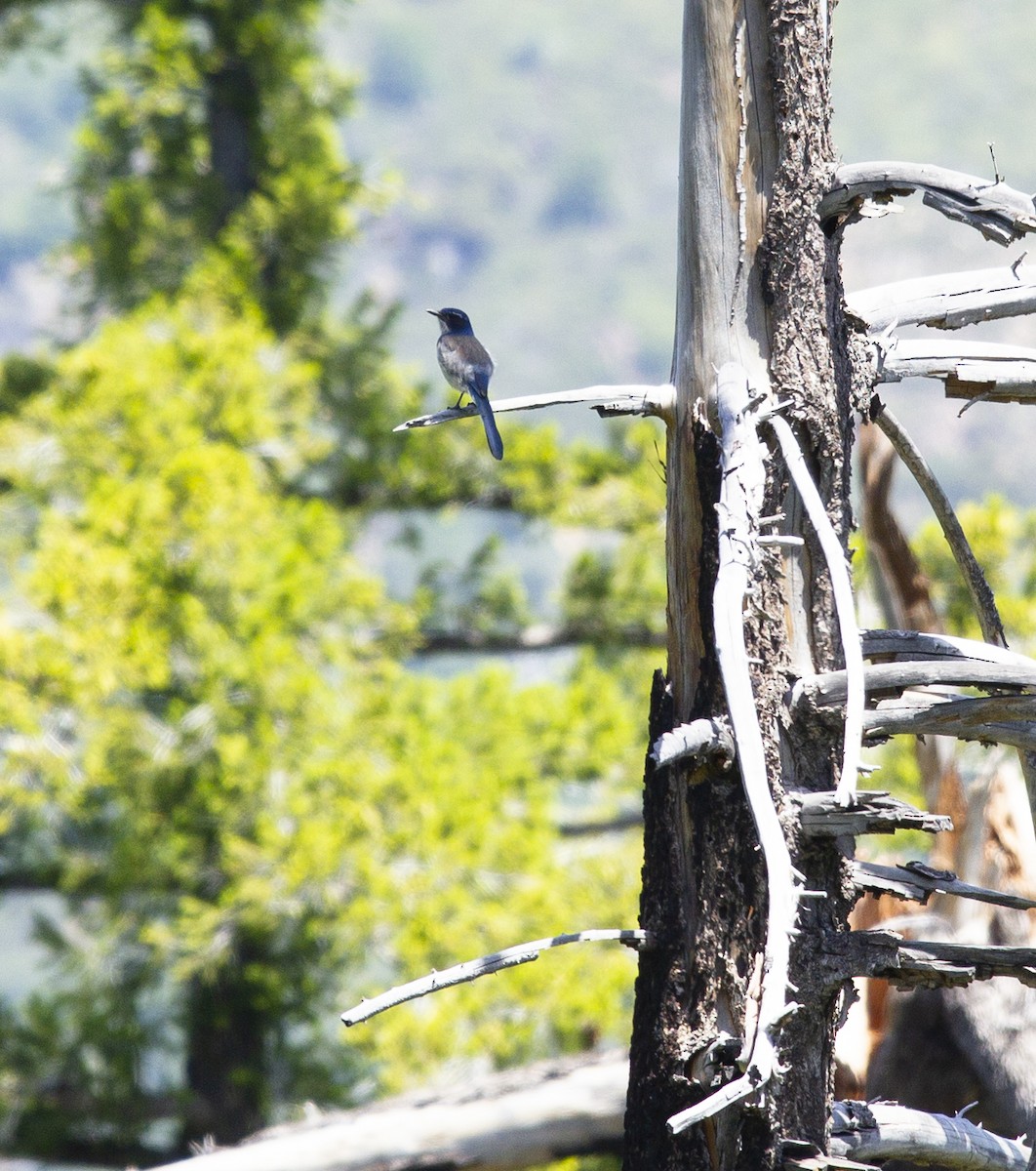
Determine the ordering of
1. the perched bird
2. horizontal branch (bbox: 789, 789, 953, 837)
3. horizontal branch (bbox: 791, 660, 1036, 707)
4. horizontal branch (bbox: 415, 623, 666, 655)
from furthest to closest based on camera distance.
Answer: horizontal branch (bbox: 415, 623, 666, 655)
the perched bird
horizontal branch (bbox: 791, 660, 1036, 707)
horizontal branch (bbox: 789, 789, 953, 837)

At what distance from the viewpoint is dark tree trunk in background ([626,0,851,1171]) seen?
2.03 metres

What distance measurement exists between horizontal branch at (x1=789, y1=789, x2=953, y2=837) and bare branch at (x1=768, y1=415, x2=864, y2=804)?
19cm

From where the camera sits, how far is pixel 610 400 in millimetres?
2117

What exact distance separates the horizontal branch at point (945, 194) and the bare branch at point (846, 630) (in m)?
0.51

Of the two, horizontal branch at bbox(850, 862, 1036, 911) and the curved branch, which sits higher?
the curved branch

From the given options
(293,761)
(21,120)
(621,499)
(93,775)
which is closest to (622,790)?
(621,499)

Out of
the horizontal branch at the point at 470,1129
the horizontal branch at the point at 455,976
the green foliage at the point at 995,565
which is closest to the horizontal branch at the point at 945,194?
the horizontal branch at the point at 455,976

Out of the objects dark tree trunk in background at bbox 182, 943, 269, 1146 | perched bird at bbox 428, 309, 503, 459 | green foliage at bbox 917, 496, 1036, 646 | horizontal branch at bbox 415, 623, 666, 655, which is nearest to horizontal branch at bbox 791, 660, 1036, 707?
perched bird at bbox 428, 309, 503, 459

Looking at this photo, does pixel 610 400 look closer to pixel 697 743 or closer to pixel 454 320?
pixel 697 743

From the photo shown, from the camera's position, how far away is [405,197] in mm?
9727

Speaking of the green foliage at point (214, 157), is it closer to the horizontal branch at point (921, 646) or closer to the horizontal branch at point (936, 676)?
the horizontal branch at point (921, 646)

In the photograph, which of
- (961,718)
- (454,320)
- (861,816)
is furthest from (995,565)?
(861,816)

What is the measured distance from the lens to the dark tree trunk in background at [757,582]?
2.03 meters

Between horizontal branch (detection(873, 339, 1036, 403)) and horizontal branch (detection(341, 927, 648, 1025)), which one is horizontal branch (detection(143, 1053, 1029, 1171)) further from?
horizontal branch (detection(873, 339, 1036, 403))
